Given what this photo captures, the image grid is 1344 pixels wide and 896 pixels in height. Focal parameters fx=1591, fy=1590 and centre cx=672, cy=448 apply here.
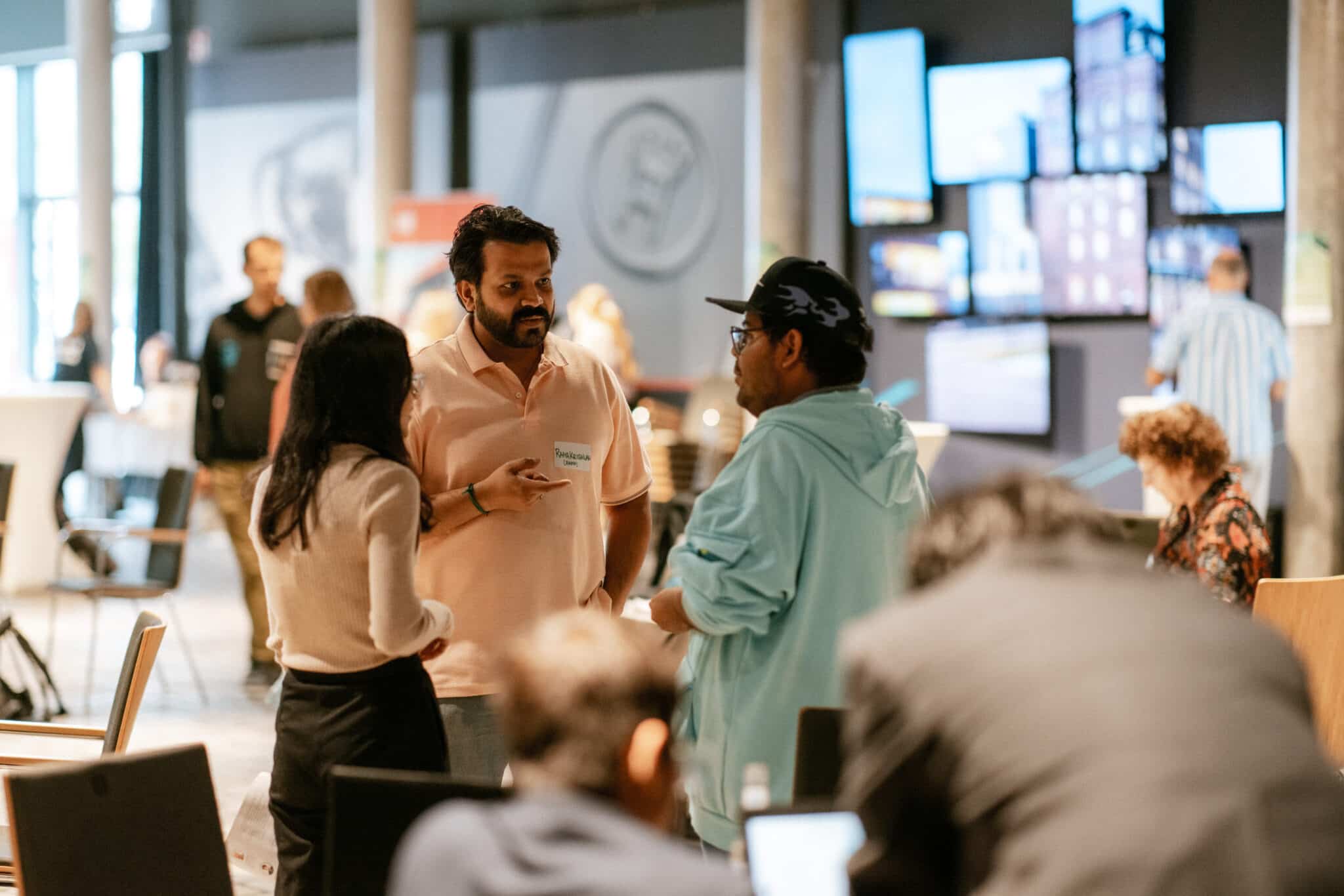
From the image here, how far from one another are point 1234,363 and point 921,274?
299cm

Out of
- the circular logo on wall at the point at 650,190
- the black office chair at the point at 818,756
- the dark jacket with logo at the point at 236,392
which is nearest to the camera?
the black office chair at the point at 818,756

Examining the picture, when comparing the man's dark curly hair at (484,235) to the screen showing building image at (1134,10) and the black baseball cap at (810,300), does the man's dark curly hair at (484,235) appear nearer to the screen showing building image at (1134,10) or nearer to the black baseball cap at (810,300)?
the black baseball cap at (810,300)

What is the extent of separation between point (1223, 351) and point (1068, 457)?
217cm

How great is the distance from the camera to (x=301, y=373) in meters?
2.53

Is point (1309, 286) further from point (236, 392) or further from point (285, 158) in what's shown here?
point (285, 158)

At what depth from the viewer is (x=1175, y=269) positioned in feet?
31.9

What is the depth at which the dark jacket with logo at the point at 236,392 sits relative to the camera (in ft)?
21.0

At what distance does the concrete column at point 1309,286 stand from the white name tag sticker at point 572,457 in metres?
6.37

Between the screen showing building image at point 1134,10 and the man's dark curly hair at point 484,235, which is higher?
the screen showing building image at point 1134,10

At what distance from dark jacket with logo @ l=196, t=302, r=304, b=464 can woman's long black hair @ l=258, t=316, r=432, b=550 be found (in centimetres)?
398

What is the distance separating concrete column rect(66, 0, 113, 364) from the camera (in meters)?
14.9

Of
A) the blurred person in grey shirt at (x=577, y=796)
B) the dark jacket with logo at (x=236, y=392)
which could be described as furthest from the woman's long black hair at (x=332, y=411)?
the dark jacket with logo at (x=236, y=392)

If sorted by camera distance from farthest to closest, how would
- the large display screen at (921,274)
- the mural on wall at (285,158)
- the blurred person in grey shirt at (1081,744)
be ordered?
1. the mural on wall at (285,158)
2. the large display screen at (921,274)
3. the blurred person in grey shirt at (1081,744)

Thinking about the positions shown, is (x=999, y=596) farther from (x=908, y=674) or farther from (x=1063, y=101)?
(x=1063, y=101)
